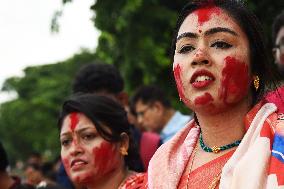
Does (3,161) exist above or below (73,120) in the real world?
below

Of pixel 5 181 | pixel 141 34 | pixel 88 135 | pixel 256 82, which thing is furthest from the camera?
pixel 141 34

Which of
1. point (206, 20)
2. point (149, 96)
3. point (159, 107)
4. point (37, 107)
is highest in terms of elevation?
point (37, 107)

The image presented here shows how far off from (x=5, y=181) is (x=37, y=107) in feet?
130

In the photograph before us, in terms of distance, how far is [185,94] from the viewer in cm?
245

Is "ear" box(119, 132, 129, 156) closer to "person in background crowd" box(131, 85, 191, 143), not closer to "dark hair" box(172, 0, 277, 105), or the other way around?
"dark hair" box(172, 0, 277, 105)

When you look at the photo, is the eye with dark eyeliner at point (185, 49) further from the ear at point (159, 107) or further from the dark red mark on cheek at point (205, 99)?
the ear at point (159, 107)

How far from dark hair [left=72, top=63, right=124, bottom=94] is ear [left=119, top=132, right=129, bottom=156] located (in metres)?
1.03

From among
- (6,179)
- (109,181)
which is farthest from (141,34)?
(109,181)

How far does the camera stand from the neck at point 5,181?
398 cm

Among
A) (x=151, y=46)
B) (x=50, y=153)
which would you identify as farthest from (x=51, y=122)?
(x=151, y=46)

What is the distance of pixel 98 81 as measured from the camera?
453cm

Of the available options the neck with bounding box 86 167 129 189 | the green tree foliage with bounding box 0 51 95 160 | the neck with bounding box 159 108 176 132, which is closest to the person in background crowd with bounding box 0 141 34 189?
the neck with bounding box 86 167 129 189

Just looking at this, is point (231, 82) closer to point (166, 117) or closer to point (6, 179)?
point (6, 179)

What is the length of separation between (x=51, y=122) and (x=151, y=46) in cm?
3378
